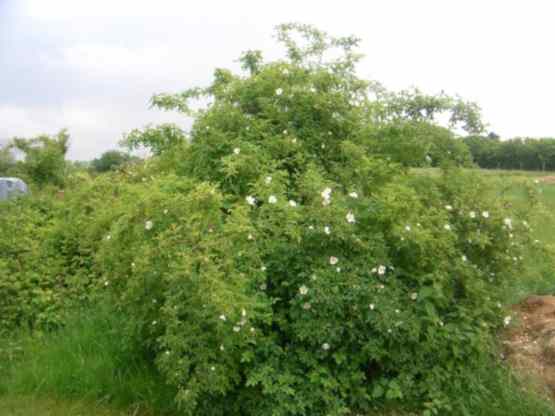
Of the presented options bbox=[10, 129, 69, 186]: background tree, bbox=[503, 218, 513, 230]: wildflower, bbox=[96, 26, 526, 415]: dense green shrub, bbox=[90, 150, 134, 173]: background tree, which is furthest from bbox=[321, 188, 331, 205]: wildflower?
bbox=[10, 129, 69, 186]: background tree

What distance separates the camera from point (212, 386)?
3135 millimetres

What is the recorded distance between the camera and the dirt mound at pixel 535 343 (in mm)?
4082

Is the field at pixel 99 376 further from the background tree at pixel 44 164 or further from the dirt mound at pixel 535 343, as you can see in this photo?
the background tree at pixel 44 164

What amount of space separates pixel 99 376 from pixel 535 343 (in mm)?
3044

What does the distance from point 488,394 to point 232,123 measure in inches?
98.2

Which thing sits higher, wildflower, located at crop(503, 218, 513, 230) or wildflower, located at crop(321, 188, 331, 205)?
wildflower, located at crop(321, 188, 331, 205)

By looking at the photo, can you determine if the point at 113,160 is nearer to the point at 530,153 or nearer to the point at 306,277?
the point at 306,277

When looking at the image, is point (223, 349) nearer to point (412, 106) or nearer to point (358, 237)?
point (358, 237)

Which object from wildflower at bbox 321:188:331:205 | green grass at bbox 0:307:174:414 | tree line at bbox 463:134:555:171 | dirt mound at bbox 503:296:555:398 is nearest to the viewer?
wildflower at bbox 321:188:331:205

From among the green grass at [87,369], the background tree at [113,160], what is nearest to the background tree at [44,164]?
the background tree at [113,160]

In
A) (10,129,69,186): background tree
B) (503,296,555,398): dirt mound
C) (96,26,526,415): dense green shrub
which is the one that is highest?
(10,129,69,186): background tree

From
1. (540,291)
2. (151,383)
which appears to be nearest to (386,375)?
(151,383)

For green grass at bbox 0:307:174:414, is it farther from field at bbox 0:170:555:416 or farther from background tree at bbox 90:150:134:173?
background tree at bbox 90:150:134:173

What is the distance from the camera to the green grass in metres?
3.97
